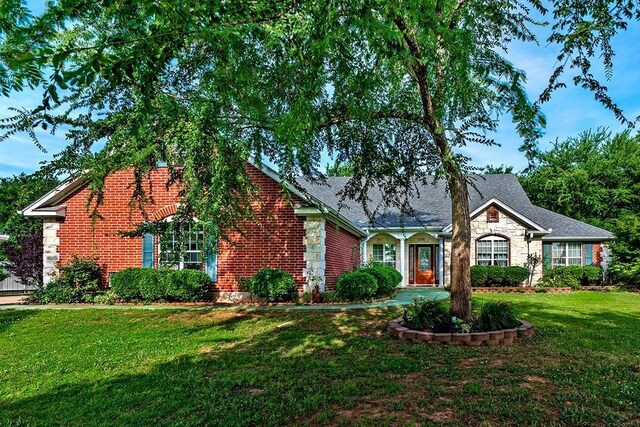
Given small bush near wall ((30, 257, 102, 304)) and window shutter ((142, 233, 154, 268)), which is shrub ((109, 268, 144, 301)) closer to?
window shutter ((142, 233, 154, 268))

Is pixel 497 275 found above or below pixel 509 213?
below

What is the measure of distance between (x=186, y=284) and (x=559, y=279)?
15992mm

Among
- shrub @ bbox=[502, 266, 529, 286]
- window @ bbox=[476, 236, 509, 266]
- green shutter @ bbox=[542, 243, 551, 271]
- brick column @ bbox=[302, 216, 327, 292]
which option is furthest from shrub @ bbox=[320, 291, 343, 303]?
Answer: green shutter @ bbox=[542, 243, 551, 271]

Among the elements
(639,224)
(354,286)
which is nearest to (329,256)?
(354,286)

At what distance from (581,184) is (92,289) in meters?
28.9

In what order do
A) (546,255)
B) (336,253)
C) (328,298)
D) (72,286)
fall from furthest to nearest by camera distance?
(546,255) < (336,253) < (72,286) < (328,298)

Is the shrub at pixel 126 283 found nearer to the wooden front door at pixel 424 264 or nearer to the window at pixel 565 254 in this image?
the wooden front door at pixel 424 264

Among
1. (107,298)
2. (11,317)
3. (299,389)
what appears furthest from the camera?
Answer: (107,298)

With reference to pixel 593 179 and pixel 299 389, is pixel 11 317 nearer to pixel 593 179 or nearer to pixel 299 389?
pixel 299 389

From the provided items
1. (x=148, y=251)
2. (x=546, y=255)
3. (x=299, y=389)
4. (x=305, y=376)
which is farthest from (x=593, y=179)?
(x=299, y=389)

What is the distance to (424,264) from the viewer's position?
22.0 meters

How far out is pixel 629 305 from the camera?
13.2m

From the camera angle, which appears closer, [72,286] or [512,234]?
[72,286]

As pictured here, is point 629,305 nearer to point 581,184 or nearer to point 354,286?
point 354,286
